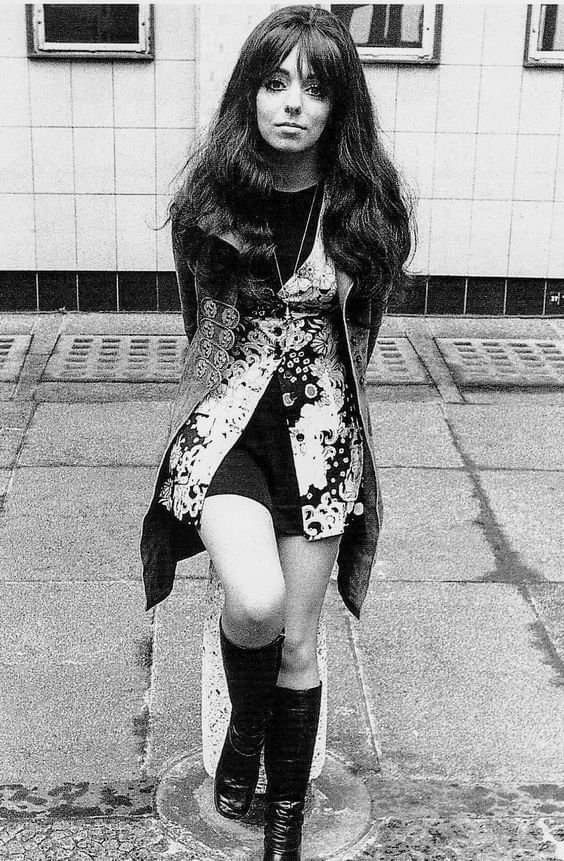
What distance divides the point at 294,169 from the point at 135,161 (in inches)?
189

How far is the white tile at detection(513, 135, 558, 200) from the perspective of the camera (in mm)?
7531

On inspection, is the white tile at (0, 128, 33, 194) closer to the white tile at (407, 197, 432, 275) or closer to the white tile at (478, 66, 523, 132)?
the white tile at (407, 197, 432, 275)

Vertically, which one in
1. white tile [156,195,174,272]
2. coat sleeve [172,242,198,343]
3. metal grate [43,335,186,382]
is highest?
coat sleeve [172,242,198,343]

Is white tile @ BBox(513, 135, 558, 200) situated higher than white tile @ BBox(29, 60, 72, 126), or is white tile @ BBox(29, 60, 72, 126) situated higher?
white tile @ BBox(29, 60, 72, 126)

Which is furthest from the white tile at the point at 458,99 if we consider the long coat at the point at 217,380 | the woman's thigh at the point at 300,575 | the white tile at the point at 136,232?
the woman's thigh at the point at 300,575

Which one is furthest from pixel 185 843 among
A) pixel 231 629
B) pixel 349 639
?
pixel 349 639

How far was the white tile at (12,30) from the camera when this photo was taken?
7.25m

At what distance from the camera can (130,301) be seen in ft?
25.3

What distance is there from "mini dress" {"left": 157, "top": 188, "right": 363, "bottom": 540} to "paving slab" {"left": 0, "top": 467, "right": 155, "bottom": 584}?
1687 millimetres

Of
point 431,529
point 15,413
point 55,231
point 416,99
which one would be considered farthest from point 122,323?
point 431,529

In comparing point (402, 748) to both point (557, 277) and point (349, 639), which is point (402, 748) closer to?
point (349, 639)

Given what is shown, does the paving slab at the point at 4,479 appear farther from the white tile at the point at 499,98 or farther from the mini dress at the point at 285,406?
the white tile at the point at 499,98

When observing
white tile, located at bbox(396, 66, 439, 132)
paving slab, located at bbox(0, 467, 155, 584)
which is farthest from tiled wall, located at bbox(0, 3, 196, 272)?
paving slab, located at bbox(0, 467, 155, 584)

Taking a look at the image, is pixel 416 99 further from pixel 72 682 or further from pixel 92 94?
pixel 72 682
